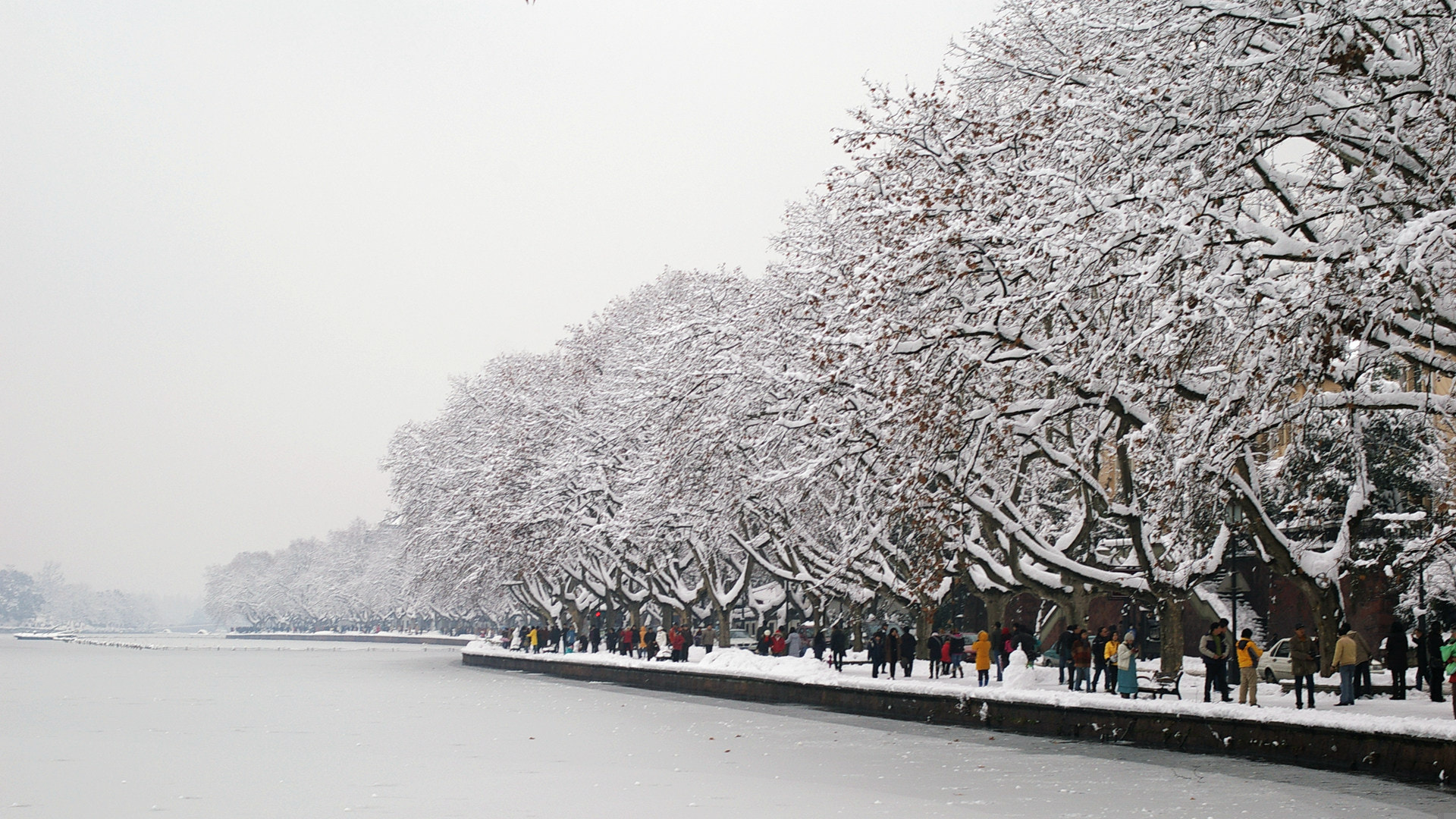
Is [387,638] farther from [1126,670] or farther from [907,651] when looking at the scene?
[1126,670]

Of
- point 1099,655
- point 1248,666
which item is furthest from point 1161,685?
point 1099,655

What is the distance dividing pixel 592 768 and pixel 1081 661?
46.3ft

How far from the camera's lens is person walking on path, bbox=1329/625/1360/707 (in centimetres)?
2477

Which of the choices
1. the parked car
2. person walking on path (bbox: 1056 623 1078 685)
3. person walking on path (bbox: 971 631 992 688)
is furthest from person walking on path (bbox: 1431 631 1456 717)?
person walking on path (bbox: 971 631 992 688)

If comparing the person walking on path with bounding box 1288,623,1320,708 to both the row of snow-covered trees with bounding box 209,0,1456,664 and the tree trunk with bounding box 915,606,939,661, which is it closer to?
the row of snow-covered trees with bounding box 209,0,1456,664

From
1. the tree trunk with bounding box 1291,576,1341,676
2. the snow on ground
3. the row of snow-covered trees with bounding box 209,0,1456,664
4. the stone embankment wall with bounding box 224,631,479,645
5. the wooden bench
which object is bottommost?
the stone embankment wall with bounding box 224,631,479,645

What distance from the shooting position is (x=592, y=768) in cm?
1953

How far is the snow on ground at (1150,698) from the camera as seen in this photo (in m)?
18.9

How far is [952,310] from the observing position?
2464 cm

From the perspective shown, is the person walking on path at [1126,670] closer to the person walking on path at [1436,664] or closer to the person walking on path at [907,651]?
the person walking on path at [1436,664]

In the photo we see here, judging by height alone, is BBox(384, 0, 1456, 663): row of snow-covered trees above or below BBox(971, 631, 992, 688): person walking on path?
above

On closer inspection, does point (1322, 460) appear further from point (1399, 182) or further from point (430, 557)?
point (430, 557)

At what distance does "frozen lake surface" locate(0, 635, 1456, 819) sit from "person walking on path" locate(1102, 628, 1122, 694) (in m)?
4.15

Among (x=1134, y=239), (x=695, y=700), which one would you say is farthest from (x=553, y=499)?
(x=1134, y=239)
